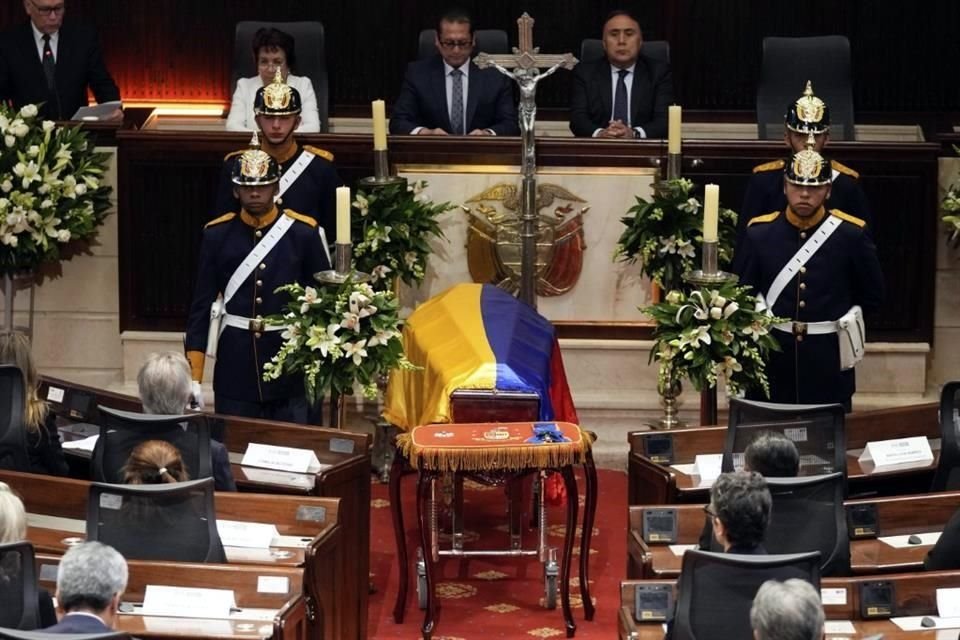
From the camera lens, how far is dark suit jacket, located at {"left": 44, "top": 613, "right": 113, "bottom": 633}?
5035mm

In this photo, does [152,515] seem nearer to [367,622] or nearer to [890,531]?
[367,622]

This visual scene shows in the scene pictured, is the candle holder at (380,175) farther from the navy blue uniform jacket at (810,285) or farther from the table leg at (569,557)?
the table leg at (569,557)

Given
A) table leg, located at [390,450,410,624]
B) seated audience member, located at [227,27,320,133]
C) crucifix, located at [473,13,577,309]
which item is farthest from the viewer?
seated audience member, located at [227,27,320,133]

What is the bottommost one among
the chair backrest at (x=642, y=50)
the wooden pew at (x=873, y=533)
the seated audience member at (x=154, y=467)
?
the wooden pew at (x=873, y=533)

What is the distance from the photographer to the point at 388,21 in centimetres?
1246

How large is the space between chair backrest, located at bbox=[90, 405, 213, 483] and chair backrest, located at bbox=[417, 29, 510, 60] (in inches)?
178

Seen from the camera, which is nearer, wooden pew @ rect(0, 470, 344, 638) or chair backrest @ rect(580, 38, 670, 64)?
wooden pew @ rect(0, 470, 344, 638)

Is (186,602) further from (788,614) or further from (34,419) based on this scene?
(788,614)

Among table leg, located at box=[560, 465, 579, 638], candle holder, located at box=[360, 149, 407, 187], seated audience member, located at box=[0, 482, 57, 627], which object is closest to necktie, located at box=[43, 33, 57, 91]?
candle holder, located at box=[360, 149, 407, 187]

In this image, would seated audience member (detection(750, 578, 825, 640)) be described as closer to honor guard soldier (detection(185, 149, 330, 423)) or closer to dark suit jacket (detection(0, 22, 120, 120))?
honor guard soldier (detection(185, 149, 330, 423))

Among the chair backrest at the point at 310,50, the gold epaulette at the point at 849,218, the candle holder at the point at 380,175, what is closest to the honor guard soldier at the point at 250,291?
the candle holder at the point at 380,175

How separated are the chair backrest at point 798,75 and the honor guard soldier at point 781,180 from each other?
1495 mm

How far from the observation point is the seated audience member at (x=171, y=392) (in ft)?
22.8

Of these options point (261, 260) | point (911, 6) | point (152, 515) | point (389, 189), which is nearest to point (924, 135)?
point (911, 6)
